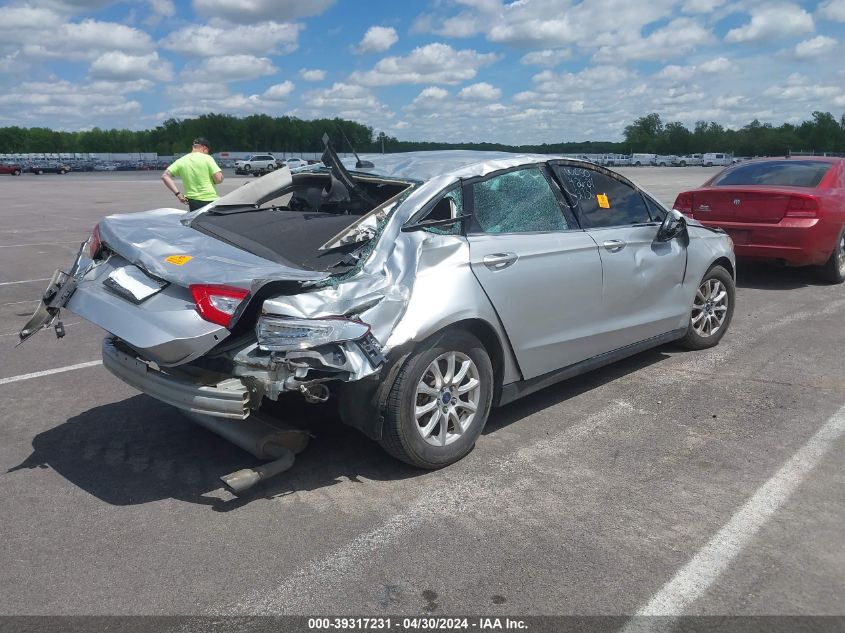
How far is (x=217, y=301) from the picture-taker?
344 centimetres

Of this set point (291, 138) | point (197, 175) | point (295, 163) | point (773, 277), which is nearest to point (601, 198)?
point (773, 277)

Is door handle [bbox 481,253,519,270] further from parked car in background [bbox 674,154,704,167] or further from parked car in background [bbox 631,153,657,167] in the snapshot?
parked car in background [bbox 631,153,657,167]

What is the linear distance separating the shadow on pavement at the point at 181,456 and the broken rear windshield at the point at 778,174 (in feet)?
19.3

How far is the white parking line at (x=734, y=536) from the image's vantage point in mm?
2873

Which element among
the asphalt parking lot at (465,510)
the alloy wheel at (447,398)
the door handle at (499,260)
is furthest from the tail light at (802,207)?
the alloy wheel at (447,398)

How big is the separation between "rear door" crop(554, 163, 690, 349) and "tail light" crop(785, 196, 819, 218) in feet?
12.3

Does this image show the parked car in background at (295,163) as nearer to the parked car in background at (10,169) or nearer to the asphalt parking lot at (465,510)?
the asphalt parking lot at (465,510)

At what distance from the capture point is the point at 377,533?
11.0ft

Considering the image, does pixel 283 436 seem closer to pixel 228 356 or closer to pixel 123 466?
pixel 228 356

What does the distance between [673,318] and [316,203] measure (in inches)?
110

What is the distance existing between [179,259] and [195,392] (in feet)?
2.40

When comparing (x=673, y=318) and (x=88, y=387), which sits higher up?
(x=673, y=318)

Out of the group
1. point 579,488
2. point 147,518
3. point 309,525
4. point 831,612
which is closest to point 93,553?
point 147,518

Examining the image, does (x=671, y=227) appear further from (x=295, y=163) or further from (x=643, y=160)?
(x=643, y=160)
